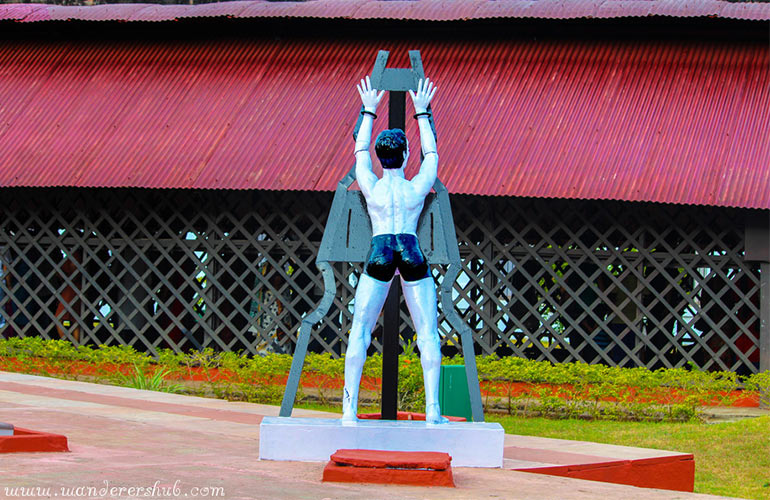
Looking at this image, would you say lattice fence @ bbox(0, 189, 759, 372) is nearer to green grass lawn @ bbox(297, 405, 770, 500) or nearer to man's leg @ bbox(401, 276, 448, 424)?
green grass lawn @ bbox(297, 405, 770, 500)

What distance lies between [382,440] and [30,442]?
1.92 meters

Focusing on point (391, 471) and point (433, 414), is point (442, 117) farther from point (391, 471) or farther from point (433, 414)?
point (391, 471)

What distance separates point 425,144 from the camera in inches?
251

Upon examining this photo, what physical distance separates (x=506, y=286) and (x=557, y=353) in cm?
317

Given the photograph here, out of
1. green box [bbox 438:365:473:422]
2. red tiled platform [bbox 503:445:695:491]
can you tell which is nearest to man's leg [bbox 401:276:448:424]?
red tiled platform [bbox 503:445:695:491]

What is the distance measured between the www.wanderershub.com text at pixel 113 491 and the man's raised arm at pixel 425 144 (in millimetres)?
2253

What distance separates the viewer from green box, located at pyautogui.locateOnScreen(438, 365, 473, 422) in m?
9.50

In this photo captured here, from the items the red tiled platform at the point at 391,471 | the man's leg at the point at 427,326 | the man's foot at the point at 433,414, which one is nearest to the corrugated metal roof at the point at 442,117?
the man's leg at the point at 427,326

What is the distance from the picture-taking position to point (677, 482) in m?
6.72

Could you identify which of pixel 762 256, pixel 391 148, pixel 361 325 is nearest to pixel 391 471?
pixel 361 325

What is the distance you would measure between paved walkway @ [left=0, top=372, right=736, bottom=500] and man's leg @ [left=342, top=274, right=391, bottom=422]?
563 millimetres

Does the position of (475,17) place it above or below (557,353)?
above

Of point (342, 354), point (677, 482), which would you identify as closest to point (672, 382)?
point (342, 354)

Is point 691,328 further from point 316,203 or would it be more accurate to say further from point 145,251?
point 145,251
